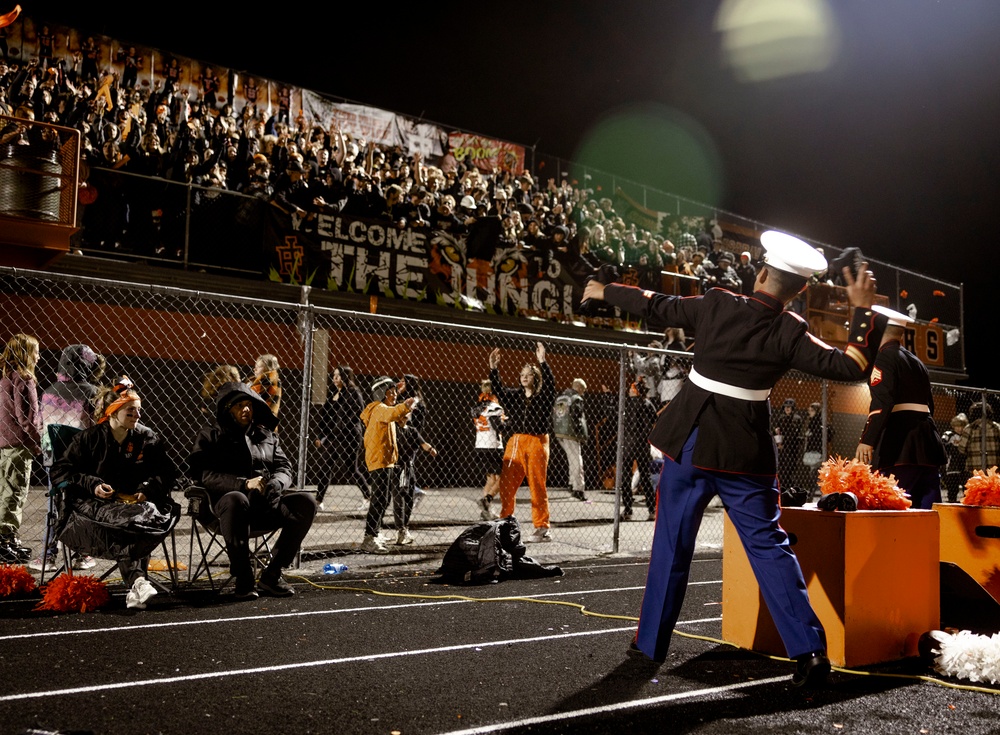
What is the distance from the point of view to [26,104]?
37.3 feet

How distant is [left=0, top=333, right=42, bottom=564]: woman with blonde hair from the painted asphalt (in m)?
1.53

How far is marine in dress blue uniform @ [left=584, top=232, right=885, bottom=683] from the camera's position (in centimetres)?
401

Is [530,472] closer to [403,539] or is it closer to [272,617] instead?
[403,539]

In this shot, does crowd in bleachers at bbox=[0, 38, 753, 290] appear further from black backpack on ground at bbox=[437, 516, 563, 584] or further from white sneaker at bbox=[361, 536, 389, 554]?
black backpack on ground at bbox=[437, 516, 563, 584]

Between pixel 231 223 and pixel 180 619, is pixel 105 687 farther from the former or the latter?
pixel 231 223

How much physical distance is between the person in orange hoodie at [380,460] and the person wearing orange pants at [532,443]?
1.32m

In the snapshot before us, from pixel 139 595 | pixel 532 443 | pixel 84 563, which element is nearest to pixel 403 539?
pixel 532 443

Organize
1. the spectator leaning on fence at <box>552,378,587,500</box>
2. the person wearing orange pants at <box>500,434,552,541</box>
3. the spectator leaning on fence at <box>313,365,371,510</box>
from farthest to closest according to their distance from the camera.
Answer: the spectator leaning on fence at <box>552,378,587,500</box>, the spectator leaning on fence at <box>313,365,371,510</box>, the person wearing orange pants at <box>500,434,552,541</box>

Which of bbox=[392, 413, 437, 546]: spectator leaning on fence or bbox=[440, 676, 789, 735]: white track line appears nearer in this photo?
bbox=[440, 676, 789, 735]: white track line

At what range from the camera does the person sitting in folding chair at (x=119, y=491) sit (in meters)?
5.64

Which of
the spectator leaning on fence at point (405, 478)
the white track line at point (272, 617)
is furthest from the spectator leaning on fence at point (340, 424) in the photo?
the white track line at point (272, 617)

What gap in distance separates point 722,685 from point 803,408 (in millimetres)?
15283

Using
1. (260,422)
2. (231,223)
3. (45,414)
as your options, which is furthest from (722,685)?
(231,223)

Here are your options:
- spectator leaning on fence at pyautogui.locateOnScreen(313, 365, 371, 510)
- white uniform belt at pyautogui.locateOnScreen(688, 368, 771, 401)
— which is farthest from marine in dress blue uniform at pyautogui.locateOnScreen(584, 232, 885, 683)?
spectator leaning on fence at pyautogui.locateOnScreen(313, 365, 371, 510)
